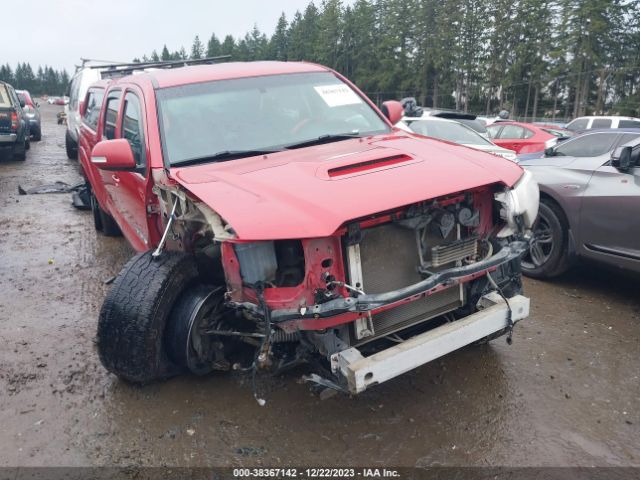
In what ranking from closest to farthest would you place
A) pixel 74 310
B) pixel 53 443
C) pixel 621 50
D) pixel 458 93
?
pixel 53 443 → pixel 74 310 → pixel 621 50 → pixel 458 93

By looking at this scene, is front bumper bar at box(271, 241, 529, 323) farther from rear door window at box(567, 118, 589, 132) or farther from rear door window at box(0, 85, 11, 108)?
rear door window at box(567, 118, 589, 132)

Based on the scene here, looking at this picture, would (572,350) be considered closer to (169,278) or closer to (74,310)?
(169,278)

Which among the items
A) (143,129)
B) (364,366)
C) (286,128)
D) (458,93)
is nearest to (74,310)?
(143,129)

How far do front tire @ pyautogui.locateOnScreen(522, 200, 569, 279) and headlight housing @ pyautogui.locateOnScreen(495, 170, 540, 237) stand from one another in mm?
1818

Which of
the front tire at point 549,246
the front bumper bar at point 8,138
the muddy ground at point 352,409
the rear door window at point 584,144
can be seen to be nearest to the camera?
the muddy ground at point 352,409

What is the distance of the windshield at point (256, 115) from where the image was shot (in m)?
3.80

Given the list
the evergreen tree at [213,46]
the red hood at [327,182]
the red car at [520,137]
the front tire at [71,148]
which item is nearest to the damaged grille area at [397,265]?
the red hood at [327,182]

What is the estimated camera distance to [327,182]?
3004mm

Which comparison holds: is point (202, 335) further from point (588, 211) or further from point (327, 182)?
point (588, 211)

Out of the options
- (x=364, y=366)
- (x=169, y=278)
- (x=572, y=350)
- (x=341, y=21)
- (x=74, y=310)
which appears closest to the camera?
(x=364, y=366)

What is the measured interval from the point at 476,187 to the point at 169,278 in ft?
5.98

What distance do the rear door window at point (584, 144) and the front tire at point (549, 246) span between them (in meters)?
1.32

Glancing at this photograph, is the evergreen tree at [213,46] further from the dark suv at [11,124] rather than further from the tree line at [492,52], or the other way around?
the dark suv at [11,124]

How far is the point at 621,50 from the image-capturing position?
42031 mm
